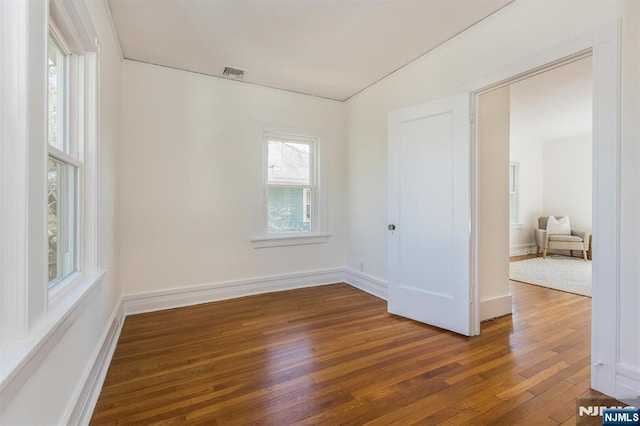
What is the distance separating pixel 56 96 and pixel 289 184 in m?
2.68

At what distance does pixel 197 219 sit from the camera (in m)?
3.46

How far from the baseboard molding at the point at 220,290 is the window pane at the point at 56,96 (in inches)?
79.4

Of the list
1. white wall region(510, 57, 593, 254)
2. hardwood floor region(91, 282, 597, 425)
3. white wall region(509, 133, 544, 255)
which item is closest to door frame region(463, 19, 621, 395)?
hardwood floor region(91, 282, 597, 425)

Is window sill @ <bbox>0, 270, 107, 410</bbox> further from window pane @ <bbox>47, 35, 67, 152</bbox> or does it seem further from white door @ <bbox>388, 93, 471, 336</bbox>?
white door @ <bbox>388, 93, 471, 336</bbox>

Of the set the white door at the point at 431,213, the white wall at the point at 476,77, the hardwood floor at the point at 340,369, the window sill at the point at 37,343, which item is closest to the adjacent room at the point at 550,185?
the white wall at the point at 476,77

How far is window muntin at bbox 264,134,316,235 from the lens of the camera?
13.0ft

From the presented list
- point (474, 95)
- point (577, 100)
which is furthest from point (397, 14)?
point (577, 100)

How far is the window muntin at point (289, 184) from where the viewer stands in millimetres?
3969

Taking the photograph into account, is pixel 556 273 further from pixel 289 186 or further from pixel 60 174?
pixel 60 174

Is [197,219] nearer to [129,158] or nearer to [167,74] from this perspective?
[129,158]

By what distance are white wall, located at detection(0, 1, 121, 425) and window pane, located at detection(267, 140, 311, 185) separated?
1703mm

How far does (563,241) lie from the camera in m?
6.09

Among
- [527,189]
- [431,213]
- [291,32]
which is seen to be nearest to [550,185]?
[527,189]

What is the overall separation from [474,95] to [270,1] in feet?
6.05
